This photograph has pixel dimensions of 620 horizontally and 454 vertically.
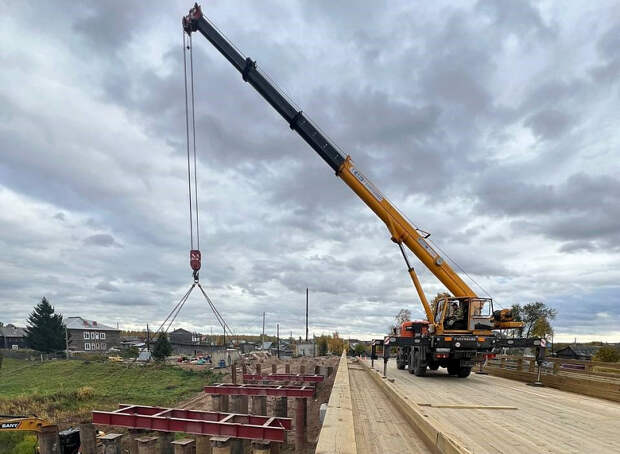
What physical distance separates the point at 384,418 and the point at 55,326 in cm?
6470

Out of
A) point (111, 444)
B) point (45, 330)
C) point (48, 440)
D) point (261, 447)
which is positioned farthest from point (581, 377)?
point (45, 330)

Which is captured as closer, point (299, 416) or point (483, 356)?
point (299, 416)

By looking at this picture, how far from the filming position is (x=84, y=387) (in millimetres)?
24312

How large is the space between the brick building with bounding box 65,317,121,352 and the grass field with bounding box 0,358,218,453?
122 feet

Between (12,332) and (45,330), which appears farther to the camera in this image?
(12,332)

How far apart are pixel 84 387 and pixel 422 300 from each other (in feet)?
69.6

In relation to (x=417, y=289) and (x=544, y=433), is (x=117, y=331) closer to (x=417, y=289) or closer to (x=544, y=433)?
(x=417, y=289)

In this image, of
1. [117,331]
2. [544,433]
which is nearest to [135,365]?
[544,433]

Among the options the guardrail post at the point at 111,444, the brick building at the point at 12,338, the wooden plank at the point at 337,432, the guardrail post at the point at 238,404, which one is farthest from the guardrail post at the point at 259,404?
the brick building at the point at 12,338

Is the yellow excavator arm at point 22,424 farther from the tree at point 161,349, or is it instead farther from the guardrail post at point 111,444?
the tree at point 161,349

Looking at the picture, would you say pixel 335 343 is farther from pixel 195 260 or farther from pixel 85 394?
pixel 195 260

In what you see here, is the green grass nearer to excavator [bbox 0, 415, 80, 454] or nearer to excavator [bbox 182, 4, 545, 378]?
excavator [bbox 0, 415, 80, 454]

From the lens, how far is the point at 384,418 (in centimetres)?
621

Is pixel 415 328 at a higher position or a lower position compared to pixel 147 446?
higher
